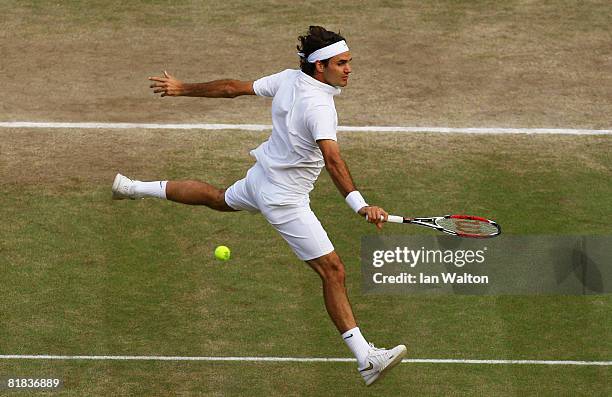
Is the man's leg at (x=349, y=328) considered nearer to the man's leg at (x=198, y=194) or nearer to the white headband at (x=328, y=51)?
the man's leg at (x=198, y=194)

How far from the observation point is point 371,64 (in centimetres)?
2288

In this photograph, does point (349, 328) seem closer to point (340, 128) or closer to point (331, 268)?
point (331, 268)

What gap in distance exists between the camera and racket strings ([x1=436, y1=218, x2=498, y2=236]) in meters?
14.6

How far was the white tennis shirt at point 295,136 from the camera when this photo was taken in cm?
1425

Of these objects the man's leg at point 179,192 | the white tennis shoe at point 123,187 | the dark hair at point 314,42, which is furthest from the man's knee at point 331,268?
the white tennis shoe at point 123,187

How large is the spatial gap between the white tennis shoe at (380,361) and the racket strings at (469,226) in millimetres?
1285

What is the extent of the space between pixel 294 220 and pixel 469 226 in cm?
171

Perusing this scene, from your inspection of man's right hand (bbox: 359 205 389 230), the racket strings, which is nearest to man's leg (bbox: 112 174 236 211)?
the racket strings

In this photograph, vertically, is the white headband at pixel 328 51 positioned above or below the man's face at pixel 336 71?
above

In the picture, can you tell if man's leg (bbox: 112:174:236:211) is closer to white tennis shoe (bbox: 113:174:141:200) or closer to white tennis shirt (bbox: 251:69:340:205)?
white tennis shoe (bbox: 113:174:141:200)

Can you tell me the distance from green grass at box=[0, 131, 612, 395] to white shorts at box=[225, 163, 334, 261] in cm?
141

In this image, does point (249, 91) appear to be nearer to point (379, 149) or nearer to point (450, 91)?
point (379, 149)

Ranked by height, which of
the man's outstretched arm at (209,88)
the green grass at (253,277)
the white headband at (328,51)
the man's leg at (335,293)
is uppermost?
the white headband at (328,51)

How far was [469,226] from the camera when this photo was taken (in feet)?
48.8
